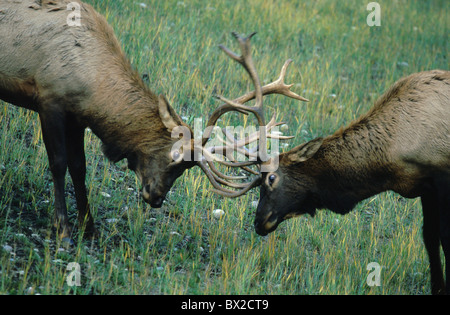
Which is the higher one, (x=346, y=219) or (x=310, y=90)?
(x=310, y=90)

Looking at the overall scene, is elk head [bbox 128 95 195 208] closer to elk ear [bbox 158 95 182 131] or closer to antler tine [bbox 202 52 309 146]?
elk ear [bbox 158 95 182 131]

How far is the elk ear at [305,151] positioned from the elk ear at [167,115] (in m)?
1.02

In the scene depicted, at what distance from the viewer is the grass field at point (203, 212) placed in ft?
16.6

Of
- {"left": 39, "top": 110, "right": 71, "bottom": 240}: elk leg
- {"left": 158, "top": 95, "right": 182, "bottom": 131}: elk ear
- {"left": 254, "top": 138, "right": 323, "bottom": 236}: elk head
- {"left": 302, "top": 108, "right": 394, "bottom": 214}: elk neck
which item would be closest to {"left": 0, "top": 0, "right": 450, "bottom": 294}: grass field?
{"left": 39, "top": 110, "right": 71, "bottom": 240}: elk leg

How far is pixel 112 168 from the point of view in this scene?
6.87 m

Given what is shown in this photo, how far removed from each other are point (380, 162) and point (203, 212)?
214 centimetres

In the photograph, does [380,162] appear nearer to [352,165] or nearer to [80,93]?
[352,165]

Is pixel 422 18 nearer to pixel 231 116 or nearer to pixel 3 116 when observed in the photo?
pixel 231 116

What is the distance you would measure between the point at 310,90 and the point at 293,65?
2.65 ft

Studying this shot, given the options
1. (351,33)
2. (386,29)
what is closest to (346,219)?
(351,33)

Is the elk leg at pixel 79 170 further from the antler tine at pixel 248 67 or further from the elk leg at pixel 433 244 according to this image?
the elk leg at pixel 433 244

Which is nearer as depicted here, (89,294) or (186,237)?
(89,294)

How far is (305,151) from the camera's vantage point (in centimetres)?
520

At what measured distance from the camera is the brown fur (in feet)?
16.9
